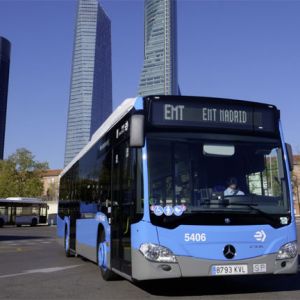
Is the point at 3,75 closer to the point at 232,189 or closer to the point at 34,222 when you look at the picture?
the point at 34,222

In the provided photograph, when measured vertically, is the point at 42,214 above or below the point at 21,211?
below

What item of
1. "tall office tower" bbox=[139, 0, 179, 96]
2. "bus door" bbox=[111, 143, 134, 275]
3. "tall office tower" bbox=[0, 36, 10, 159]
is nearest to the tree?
"bus door" bbox=[111, 143, 134, 275]

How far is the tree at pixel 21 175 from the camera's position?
229ft

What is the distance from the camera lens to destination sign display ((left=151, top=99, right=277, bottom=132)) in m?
7.83

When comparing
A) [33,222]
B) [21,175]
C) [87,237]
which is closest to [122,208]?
[87,237]

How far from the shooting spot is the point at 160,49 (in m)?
158

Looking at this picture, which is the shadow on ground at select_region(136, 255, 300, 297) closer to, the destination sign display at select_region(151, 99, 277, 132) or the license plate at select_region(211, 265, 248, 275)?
the license plate at select_region(211, 265, 248, 275)

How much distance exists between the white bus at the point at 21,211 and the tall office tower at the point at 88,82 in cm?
9958

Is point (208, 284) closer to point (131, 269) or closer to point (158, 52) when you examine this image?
point (131, 269)

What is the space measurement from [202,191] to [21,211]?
47.0 meters

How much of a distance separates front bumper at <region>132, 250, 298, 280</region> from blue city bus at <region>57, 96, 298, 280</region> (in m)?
0.01

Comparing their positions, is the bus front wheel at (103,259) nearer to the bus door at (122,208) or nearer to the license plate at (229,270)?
the bus door at (122,208)

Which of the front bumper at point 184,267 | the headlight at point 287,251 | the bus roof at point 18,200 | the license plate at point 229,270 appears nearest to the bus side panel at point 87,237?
the front bumper at point 184,267

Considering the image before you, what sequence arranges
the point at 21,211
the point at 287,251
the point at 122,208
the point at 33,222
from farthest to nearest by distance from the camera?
1. the point at 33,222
2. the point at 21,211
3. the point at 122,208
4. the point at 287,251
